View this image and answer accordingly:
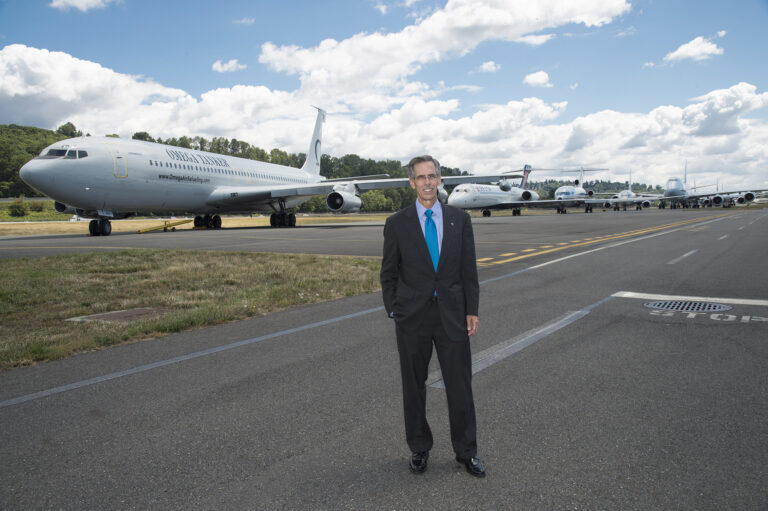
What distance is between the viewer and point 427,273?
2971 mm

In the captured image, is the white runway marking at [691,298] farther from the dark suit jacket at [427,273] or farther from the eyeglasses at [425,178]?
the eyeglasses at [425,178]

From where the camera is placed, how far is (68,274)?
35.5 feet

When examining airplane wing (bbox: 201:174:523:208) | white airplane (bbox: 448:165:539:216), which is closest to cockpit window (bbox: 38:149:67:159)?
airplane wing (bbox: 201:174:523:208)

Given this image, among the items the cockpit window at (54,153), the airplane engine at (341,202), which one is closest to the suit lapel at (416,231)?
the cockpit window at (54,153)

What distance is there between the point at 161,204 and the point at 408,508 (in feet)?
87.9

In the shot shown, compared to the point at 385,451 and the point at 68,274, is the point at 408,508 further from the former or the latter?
the point at 68,274

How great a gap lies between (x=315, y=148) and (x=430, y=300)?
144 ft

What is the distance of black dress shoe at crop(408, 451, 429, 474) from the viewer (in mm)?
2957

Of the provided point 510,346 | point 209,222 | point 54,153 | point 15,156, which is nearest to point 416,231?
point 510,346

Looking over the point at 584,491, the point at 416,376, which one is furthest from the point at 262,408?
the point at 584,491

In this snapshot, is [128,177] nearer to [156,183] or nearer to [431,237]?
[156,183]

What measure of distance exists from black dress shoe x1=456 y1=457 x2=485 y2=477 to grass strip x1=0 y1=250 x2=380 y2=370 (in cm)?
458

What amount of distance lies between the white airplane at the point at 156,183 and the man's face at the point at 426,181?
22761mm

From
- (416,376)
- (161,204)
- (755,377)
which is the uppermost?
(161,204)
